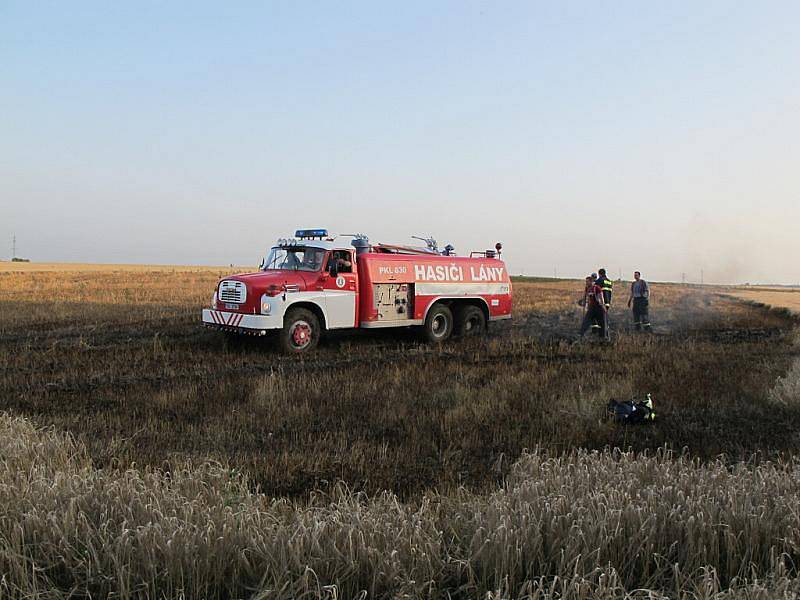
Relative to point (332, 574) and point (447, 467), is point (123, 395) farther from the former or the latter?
point (332, 574)

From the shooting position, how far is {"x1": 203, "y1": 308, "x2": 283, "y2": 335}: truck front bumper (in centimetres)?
1142

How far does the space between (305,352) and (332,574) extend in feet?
30.3

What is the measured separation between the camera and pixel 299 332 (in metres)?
12.1

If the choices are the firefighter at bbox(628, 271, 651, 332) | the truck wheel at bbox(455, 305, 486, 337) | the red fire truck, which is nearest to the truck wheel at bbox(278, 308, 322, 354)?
the red fire truck

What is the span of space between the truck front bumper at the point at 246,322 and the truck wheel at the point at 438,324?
3.76 meters

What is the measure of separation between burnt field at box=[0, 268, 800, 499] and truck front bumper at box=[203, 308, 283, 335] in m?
0.52

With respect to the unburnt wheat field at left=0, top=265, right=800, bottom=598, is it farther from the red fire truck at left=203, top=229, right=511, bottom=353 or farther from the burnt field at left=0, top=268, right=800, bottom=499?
the red fire truck at left=203, top=229, right=511, bottom=353

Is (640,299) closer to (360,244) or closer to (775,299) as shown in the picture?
(360,244)

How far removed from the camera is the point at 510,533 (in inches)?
120

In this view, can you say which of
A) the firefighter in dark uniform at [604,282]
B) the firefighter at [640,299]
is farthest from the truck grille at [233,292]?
the firefighter at [640,299]

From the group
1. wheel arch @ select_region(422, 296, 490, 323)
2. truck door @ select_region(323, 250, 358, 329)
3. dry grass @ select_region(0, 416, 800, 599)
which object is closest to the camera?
dry grass @ select_region(0, 416, 800, 599)

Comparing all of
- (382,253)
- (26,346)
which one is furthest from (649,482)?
(26,346)

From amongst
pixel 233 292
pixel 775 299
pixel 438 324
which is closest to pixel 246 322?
pixel 233 292

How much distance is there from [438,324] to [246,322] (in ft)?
15.8
